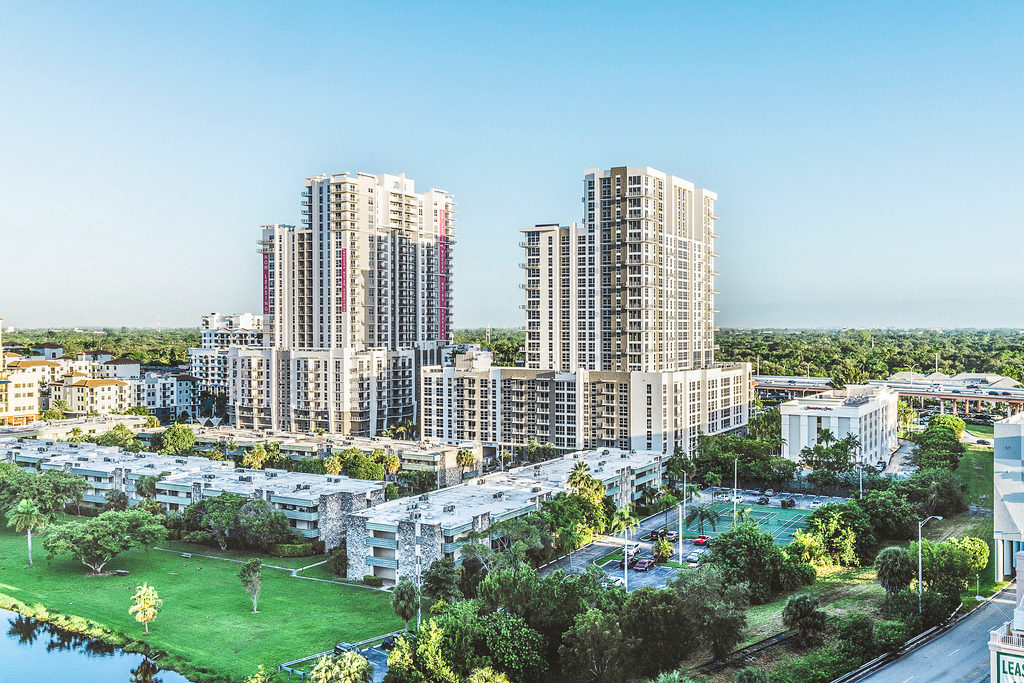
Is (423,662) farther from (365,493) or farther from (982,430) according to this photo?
(982,430)

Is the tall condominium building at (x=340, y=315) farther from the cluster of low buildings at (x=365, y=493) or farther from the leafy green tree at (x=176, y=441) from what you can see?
the cluster of low buildings at (x=365, y=493)

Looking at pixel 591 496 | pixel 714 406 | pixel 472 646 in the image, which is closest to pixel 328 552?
pixel 591 496

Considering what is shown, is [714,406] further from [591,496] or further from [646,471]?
[591,496]

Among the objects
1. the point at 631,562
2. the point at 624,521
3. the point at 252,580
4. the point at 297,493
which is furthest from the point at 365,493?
the point at 631,562

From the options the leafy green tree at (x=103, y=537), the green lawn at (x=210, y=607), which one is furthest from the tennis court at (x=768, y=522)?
the leafy green tree at (x=103, y=537)

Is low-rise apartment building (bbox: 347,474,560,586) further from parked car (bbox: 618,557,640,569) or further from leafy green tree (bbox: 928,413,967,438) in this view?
leafy green tree (bbox: 928,413,967,438)

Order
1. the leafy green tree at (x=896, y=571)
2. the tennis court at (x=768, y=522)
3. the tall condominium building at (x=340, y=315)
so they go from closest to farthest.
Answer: the leafy green tree at (x=896, y=571) → the tennis court at (x=768, y=522) → the tall condominium building at (x=340, y=315)
